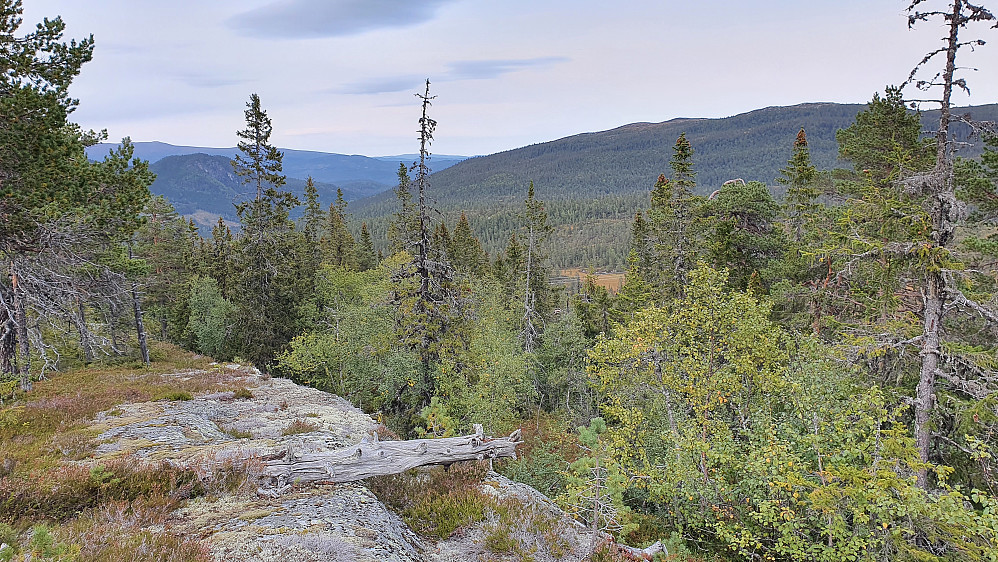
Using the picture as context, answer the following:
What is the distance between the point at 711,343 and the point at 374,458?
933cm

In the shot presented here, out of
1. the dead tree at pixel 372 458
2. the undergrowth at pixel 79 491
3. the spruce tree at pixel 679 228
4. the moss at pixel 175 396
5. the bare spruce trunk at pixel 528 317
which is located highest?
the spruce tree at pixel 679 228

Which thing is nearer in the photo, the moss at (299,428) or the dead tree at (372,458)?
the dead tree at (372,458)

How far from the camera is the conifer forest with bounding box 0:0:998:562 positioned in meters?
8.57

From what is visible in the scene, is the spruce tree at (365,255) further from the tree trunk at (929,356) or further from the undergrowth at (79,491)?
the tree trunk at (929,356)

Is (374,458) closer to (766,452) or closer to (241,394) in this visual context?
(766,452)

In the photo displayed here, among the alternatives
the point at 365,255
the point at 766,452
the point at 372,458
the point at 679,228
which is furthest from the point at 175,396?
the point at 365,255

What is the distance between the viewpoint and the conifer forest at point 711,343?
857cm

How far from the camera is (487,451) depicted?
9.30 metres

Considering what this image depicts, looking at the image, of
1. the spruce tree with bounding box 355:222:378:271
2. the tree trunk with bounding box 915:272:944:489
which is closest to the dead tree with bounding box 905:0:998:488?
the tree trunk with bounding box 915:272:944:489

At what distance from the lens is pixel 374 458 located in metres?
8.00

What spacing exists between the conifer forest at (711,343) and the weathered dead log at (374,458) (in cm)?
167

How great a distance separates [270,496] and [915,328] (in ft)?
47.0

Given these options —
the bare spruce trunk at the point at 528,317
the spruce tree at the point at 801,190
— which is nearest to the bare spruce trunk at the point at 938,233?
the spruce tree at the point at 801,190

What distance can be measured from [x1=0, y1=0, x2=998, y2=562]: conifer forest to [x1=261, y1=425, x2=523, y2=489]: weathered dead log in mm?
1671
